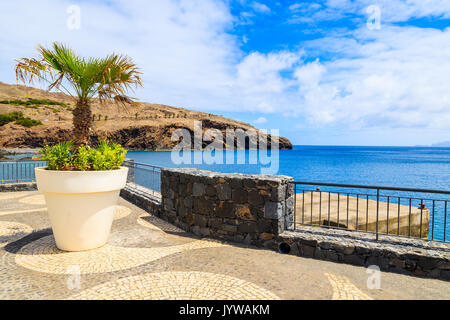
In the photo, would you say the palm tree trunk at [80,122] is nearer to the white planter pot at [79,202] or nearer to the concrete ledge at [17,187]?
the white planter pot at [79,202]

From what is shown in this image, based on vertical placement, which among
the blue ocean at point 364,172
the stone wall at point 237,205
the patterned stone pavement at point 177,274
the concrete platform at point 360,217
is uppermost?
the stone wall at point 237,205

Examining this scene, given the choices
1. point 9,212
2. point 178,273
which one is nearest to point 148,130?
point 9,212

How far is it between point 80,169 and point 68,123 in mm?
64176

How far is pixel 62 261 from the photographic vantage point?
407cm

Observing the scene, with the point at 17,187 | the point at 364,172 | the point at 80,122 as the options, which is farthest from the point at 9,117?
the point at 364,172

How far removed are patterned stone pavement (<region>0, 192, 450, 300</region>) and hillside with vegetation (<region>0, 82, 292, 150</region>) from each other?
32.4 meters

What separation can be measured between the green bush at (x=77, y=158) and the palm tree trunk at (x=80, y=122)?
0.15 m

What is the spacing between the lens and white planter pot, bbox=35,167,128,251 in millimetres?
4141

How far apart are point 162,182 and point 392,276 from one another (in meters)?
4.94

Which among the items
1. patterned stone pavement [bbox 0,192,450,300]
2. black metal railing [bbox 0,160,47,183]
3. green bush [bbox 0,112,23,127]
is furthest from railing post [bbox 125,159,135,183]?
green bush [bbox 0,112,23,127]

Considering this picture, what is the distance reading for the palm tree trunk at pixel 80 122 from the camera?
4.70 m

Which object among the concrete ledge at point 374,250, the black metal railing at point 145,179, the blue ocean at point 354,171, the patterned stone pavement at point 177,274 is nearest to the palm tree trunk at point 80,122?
the patterned stone pavement at point 177,274

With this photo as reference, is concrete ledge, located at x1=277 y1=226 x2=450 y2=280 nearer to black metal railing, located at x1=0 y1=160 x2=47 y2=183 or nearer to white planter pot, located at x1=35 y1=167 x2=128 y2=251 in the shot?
white planter pot, located at x1=35 y1=167 x2=128 y2=251

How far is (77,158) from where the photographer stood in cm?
451
